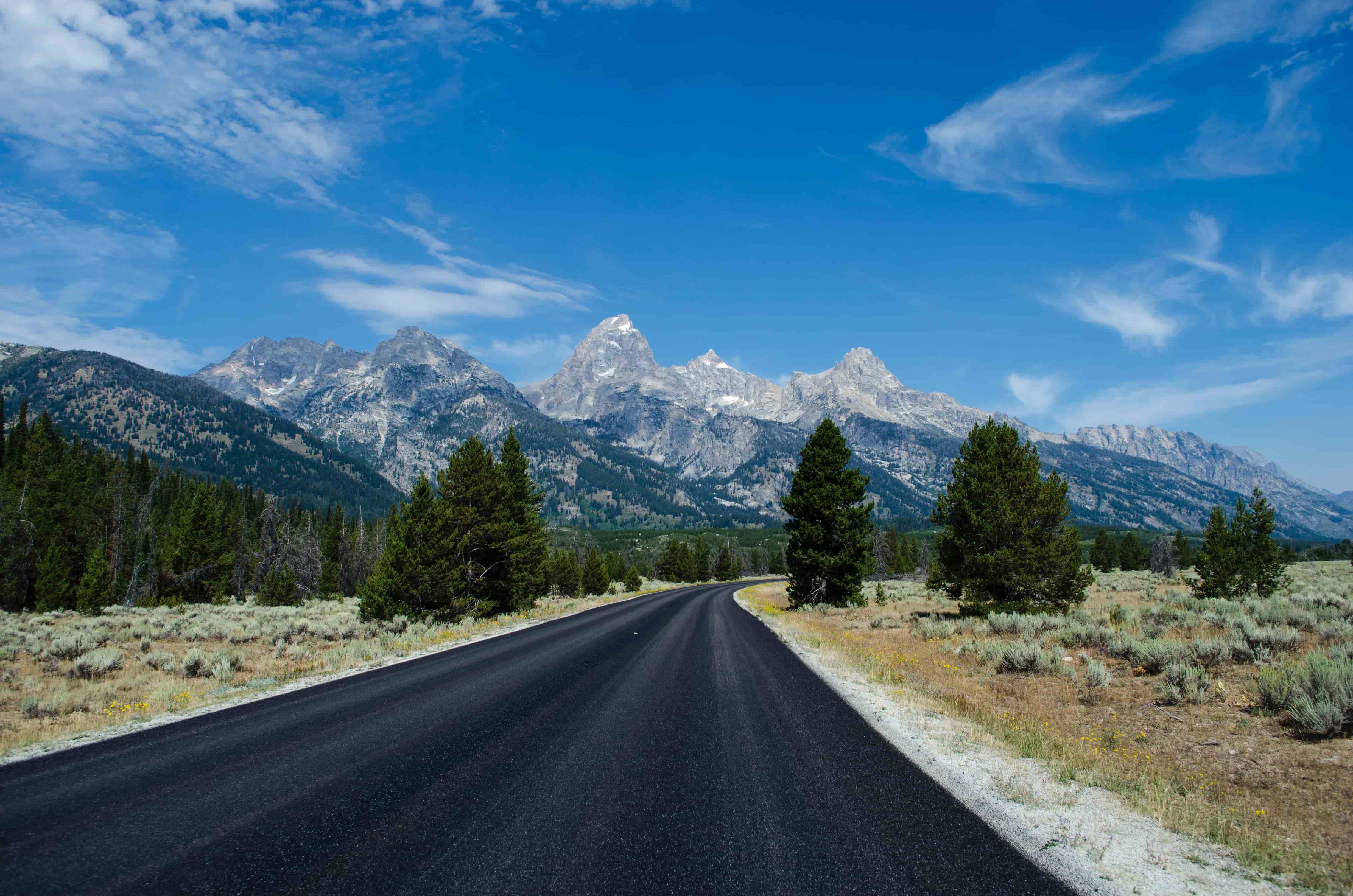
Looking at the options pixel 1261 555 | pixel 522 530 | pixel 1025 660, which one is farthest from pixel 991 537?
pixel 522 530

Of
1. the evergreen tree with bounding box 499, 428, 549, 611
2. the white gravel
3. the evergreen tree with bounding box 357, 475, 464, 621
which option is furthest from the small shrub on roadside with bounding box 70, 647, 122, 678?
the white gravel

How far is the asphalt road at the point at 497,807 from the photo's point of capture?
4.20 metres

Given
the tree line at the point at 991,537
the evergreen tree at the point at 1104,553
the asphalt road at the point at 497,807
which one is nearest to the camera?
the asphalt road at the point at 497,807

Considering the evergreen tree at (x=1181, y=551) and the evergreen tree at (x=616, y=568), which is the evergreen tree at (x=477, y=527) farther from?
the evergreen tree at (x=1181, y=551)

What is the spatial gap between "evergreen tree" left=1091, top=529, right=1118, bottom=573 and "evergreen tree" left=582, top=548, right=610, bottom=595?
83308 mm

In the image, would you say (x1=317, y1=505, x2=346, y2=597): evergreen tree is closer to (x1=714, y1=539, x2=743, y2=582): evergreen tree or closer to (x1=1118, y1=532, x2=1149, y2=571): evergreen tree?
(x1=714, y1=539, x2=743, y2=582): evergreen tree

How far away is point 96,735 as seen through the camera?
8125mm

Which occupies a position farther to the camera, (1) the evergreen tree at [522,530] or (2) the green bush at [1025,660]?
(1) the evergreen tree at [522,530]

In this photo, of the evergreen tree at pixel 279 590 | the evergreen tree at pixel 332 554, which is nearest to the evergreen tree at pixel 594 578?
the evergreen tree at pixel 332 554

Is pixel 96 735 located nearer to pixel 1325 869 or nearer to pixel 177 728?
pixel 177 728

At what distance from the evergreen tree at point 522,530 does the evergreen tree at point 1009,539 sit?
22.5 metres

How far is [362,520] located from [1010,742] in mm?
92512

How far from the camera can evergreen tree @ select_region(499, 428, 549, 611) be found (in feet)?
114

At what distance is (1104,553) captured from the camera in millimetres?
102438
